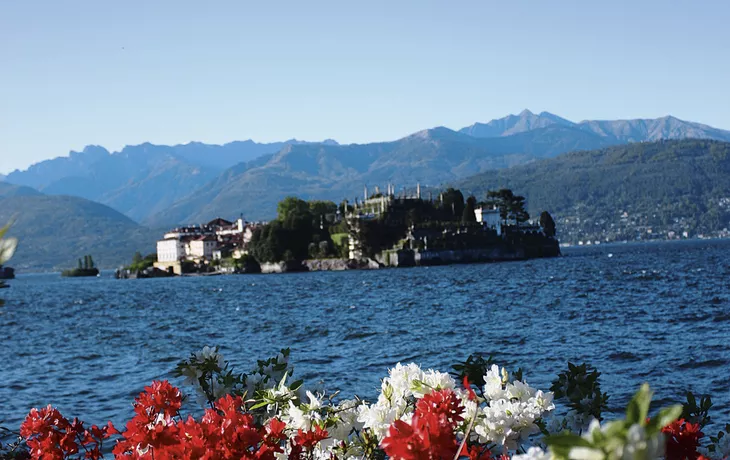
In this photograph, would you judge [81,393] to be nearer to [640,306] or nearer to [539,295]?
[640,306]

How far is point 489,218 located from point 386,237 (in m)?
18.6

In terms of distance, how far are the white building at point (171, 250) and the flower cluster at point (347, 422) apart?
181 meters

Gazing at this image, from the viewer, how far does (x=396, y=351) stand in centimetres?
2648

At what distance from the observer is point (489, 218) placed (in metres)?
145

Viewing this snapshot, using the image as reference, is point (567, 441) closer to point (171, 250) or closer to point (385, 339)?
point (385, 339)

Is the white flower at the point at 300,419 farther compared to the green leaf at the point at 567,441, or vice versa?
the white flower at the point at 300,419

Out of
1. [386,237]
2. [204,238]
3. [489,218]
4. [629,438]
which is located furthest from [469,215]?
[629,438]

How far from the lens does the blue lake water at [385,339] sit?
20.0m

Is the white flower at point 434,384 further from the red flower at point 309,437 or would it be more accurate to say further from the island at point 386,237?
the island at point 386,237

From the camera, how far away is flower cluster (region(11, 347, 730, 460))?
4098 millimetres

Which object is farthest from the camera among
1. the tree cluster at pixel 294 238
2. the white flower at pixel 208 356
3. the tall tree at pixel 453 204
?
the tall tree at pixel 453 204

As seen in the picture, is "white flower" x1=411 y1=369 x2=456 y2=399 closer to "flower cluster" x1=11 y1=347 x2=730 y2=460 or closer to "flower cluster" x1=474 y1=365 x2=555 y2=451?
"flower cluster" x1=11 y1=347 x2=730 y2=460

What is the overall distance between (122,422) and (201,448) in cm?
1308

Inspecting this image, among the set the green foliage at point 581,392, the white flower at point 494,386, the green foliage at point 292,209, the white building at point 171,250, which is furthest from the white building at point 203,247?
the white flower at point 494,386
